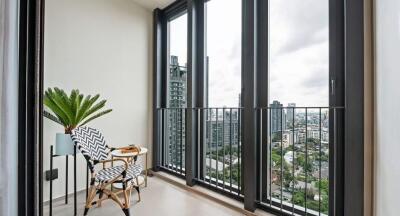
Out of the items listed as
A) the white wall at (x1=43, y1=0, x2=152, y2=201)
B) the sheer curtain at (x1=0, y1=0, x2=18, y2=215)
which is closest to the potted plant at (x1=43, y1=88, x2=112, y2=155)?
the white wall at (x1=43, y1=0, x2=152, y2=201)

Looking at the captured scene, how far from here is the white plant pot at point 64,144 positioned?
2.28 m

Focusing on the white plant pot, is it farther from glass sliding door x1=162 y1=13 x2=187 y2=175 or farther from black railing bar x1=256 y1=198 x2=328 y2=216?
black railing bar x1=256 y1=198 x2=328 y2=216

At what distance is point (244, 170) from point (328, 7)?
177 cm

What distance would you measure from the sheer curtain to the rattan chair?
101cm

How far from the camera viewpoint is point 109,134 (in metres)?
3.23

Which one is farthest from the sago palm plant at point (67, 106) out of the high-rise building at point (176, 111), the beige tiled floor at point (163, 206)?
the high-rise building at point (176, 111)

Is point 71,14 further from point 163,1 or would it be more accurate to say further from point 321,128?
point 321,128

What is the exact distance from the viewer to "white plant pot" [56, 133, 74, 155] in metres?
2.28

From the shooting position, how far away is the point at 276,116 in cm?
230

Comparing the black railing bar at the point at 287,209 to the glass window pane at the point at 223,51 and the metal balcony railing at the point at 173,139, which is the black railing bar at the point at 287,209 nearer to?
the glass window pane at the point at 223,51

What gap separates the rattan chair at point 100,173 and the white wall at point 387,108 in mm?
2120

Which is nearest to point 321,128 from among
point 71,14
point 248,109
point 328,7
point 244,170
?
point 248,109

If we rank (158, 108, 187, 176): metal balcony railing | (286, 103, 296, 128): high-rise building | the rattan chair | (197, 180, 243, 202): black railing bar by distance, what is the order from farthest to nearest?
1. (158, 108, 187, 176): metal balcony railing
2. (197, 180, 243, 202): black railing bar
3. the rattan chair
4. (286, 103, 296, 128): high-rise building

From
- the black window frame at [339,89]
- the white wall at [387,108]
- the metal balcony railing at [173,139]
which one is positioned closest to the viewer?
the white wall at [387,108]
